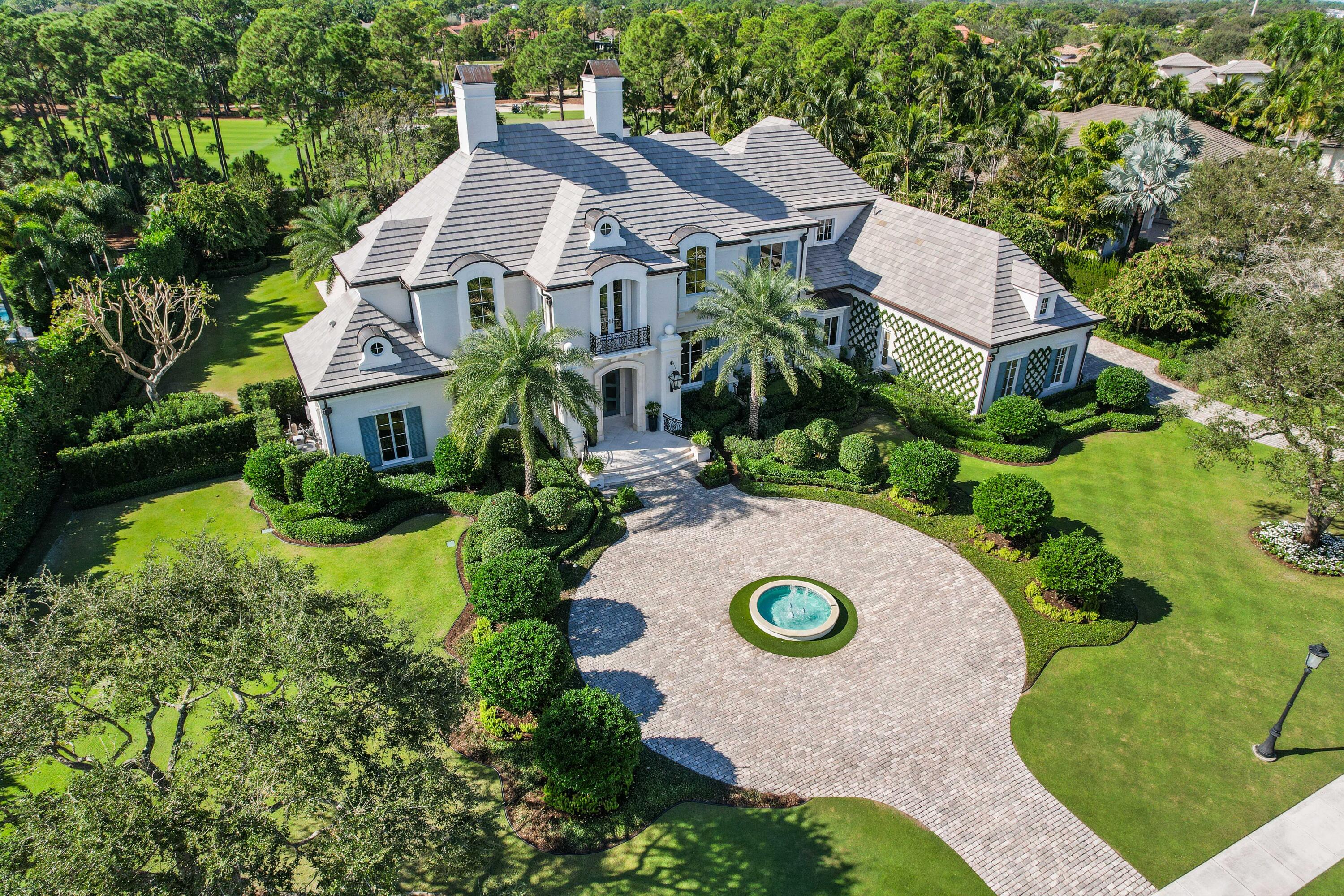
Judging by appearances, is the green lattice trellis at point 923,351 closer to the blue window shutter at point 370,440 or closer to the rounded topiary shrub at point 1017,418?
the rounded topiary shrub at point 1017,418

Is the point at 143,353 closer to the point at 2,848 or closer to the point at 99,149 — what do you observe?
the point at 99,149

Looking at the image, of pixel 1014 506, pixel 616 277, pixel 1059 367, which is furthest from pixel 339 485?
pixel 1059 367

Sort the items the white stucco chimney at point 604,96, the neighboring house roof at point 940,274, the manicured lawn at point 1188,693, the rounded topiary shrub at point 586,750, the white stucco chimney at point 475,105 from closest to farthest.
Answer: the rounded topiary shrub at point 586,750
the manicured lawn at point 1188,693
the white stucco chimney at point 475,105
the white stucco chimney at point 604,96
the neighboring house roof at point 940,274

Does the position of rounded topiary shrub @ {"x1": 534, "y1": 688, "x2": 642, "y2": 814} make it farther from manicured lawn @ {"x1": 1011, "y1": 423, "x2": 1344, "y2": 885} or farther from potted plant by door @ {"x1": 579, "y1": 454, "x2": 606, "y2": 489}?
potted plant by door @ {"x1": 579, "y1": 454, "x2": 606, "y2": 489}

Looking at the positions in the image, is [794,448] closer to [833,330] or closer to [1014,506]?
[1014,506]

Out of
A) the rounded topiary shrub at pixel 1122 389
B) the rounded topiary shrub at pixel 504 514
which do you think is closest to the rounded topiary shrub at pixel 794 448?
the rounded topiary shrub at pixel 504 514

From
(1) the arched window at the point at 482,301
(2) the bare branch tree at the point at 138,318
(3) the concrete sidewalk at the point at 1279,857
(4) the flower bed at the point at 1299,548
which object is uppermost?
(1) the arched window at the point at 482,301

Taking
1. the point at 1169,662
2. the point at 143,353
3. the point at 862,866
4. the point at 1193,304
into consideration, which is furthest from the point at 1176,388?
the point at 143,353
